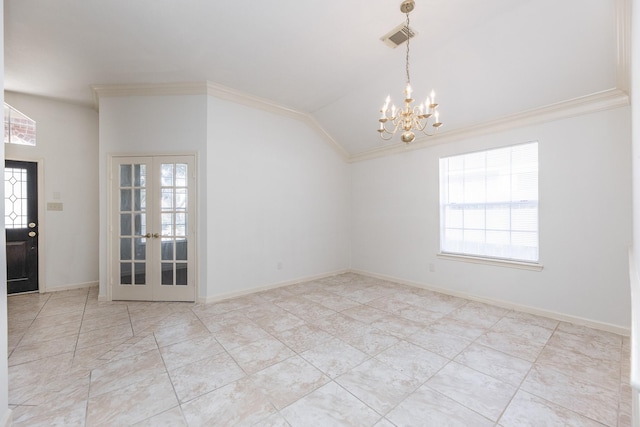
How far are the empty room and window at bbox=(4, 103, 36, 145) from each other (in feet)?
0.11

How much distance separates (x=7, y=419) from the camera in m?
1.56

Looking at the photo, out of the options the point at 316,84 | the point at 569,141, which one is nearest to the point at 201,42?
the point at 316,84

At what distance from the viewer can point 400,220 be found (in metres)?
4.90

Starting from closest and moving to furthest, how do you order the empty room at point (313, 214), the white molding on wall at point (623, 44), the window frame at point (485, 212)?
the empty room at point (313, 214) → the white molding on wall at point (623, 44) → the window frame at point (485, 212)

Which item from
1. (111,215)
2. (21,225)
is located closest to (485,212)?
(111,215)

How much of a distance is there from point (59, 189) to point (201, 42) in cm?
373

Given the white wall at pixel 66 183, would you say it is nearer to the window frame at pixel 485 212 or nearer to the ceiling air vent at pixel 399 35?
the ceiling air vent at pixel 399 35

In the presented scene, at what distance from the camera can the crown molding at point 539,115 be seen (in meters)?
2.88

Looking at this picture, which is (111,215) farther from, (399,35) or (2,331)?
(399,35)

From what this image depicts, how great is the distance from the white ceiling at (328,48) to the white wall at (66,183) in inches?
21.5

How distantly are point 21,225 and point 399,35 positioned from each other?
6.11 metres

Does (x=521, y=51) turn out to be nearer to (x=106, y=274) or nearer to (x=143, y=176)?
(x=143, y=176)

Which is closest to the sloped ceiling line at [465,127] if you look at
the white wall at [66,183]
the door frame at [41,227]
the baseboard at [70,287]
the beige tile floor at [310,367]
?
the white wall at [66,183]

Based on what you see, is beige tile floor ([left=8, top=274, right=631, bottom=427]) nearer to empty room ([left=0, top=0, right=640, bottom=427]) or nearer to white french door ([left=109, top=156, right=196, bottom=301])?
empty room ([left=0, top=0, right=640, bottom=427])
